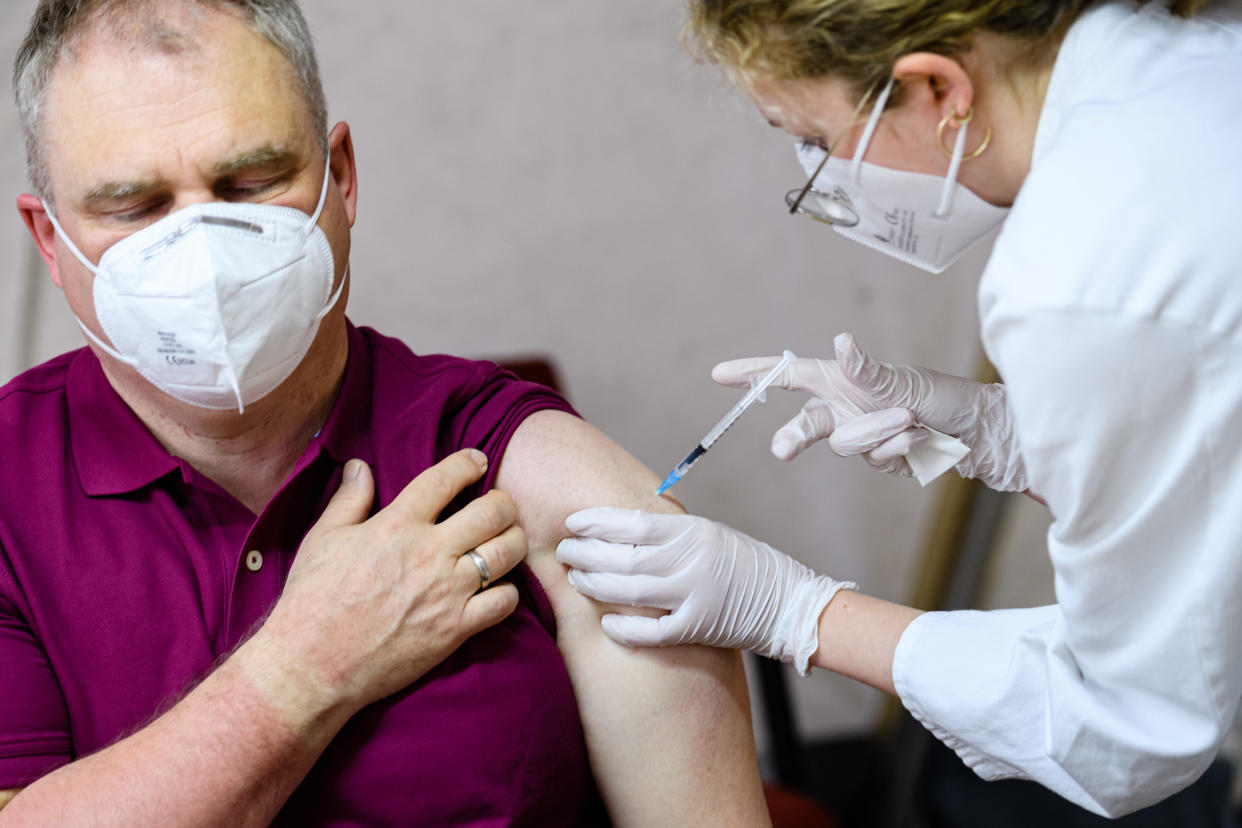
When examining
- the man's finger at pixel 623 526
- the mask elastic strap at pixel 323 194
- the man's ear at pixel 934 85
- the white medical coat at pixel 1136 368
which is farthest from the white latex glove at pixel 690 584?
the man's ear at pixel 934 85

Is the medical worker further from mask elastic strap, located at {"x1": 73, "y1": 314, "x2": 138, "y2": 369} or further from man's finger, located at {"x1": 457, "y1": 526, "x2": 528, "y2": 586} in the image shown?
mask elastic strap, located at {"x1": 73, "y1": 314, "x2": 138, "y2": 369}

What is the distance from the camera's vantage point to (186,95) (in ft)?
3.79

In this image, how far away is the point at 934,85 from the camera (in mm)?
1114

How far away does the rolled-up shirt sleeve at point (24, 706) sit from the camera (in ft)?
3.64

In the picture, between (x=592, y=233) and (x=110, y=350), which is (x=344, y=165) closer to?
(x=110, y=350)

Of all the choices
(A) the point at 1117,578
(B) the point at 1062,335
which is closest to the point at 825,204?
(B) the point at 1062,335

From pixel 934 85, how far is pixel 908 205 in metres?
0.16

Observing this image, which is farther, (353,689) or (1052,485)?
(353,689)

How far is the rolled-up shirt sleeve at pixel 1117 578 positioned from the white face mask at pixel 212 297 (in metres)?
0.74

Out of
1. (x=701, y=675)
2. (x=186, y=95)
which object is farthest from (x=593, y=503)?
(x=186, y=95)

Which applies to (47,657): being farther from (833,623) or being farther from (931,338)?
(931,338)

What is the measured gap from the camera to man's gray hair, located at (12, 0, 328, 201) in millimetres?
1176

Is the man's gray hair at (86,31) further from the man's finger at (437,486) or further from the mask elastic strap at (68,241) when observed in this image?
the man's finger at (437,486)

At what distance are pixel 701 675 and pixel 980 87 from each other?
2.43ft
